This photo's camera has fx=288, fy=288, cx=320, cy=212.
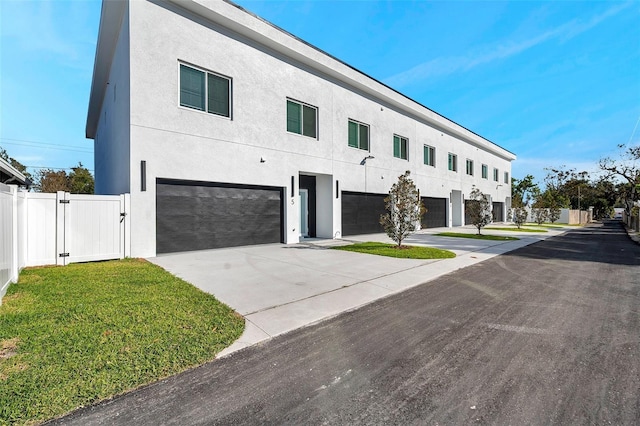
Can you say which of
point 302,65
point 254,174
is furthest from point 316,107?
point 254,174

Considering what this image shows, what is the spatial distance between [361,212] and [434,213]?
29.7 feet

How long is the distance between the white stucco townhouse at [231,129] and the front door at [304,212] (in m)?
0.05

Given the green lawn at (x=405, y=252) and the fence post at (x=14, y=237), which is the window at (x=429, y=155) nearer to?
the green lawn at (x=405, y=252)

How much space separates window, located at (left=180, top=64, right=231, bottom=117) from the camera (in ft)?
32.9

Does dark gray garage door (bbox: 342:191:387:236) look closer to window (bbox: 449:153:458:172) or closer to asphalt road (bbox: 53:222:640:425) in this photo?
window (bbox: 449:153:458:172)

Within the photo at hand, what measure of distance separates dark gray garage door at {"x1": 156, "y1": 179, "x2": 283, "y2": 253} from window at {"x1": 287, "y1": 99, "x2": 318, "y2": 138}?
3104 millimetres

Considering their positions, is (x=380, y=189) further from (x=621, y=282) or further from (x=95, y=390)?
(x=95, y=390)

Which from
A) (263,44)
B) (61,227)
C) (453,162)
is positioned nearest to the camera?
(61,227)

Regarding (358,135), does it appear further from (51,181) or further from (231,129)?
(51,181)

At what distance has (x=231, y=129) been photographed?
11023 mm

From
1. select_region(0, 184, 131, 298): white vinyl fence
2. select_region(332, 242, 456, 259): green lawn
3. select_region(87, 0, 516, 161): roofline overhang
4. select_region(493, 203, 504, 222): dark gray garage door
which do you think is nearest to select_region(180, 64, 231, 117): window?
select_region(87, 0, 516, 161): roofline overhang

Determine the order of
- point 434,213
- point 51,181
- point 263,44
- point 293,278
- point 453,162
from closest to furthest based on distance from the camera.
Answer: point 293,278, point 263,44, point 434,213, point 453,162, point 51,181

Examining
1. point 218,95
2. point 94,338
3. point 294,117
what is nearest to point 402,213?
point 294,117

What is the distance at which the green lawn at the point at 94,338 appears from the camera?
8.20 feet
